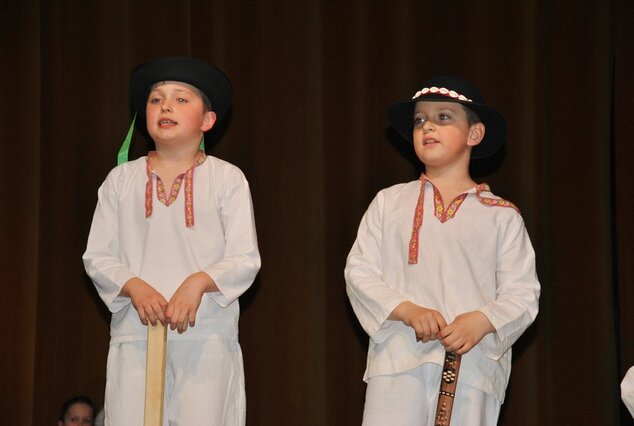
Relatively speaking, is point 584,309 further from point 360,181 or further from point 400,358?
point 400,358

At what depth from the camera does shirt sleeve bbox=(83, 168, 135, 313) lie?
370 cm

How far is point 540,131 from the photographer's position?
510 centimetres

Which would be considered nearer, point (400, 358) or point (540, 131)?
point (400, 358)

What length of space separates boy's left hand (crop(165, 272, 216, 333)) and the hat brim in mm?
1088

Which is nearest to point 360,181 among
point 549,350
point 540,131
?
point 540,131

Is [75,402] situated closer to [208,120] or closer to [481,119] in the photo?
[208,120]

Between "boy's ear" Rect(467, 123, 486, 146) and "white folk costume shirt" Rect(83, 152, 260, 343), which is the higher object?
"boy's ear" Rect(467, 123, 486, 146)

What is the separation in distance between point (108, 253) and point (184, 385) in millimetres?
613

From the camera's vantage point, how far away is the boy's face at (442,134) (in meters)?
3.87

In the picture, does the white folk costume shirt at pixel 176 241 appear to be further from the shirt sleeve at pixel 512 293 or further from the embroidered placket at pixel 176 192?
the shirt sleeve at pixel 512 293

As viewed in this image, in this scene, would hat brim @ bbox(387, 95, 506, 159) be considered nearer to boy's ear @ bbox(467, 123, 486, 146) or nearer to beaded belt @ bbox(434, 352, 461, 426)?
boy's ear @ bbox(467, 123, 486, 146)

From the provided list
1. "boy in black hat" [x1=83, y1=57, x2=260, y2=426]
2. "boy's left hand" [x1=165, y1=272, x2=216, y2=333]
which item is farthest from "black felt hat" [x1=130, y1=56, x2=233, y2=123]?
"boy's left hand" [x1=165, y1=272, x2=216, y2=333]

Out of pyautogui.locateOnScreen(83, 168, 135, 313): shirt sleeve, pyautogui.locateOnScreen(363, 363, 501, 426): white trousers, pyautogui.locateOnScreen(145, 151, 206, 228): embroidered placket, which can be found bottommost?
pyautogui.locateOnScreen(363, 363, 501, 426): white trousers

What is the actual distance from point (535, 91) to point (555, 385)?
4.85 ft
